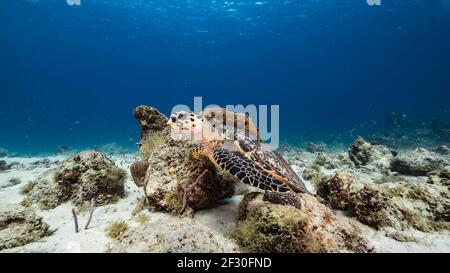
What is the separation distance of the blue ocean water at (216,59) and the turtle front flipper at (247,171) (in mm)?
27999

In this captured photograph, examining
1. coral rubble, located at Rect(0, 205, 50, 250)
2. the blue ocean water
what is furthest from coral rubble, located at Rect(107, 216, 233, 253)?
the blue ocean water

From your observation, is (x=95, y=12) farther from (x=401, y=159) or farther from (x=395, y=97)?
(x=395, y=97)

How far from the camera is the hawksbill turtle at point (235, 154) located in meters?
3.47

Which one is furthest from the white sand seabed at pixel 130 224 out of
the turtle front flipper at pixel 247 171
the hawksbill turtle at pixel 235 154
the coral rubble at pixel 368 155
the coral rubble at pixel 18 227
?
the coral rubble at pixel 368 155

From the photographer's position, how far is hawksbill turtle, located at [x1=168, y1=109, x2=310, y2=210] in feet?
11.4

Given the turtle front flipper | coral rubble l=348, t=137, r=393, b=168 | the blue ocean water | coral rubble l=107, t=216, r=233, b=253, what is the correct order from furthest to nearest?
the blue ocean water
coral rubble l=348, t=137, r=393, b=168
the turtle front flipper
coral rubble l=107, t=216, r=233, b=253

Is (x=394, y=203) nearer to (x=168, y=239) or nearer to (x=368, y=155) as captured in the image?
(x=168, y=239)

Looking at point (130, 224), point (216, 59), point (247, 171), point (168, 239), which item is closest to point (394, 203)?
point (247, 171)

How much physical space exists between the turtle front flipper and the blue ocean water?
2800cm

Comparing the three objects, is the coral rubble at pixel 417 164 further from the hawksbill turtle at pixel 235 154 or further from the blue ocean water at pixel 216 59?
the blue ocean water at pixel 216 59

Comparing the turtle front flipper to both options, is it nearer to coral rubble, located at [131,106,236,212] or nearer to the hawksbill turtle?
the hawksbill turtle

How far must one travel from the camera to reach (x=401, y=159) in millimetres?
8172

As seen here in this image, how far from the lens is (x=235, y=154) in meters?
4.10

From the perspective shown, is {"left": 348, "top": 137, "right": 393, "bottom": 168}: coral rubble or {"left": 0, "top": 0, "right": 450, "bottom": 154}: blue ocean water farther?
{"left": 0, "top": 0, "right": 450, "bottom": 154}: blue ocean water
